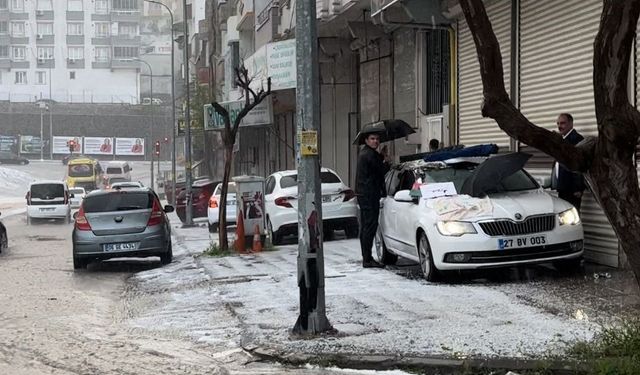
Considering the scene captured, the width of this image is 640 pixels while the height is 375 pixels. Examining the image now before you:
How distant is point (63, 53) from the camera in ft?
337

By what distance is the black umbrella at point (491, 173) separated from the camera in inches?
400

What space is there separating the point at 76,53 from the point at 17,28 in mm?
8464

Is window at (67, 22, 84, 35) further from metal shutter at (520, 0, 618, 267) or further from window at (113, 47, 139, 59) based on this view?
metal shutter at (520, 0, 618, 267)

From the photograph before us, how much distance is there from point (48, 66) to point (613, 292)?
102143 mm

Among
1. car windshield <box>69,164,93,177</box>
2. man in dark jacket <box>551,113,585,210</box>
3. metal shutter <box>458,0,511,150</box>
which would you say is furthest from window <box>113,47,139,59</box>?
man in dark jacket <box>551,113,585,210</box>

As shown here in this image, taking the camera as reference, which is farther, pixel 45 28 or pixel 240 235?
pixel 45 28

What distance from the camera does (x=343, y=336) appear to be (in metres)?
7.55

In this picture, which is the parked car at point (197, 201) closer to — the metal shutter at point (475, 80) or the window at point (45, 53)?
the metal shutter at point (475, 80)

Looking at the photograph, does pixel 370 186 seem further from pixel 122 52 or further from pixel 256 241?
pixel 122 52

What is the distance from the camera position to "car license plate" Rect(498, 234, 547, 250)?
9.61 m

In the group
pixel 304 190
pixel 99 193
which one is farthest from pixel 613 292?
pixel 99 193

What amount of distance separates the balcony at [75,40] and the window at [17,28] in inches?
235

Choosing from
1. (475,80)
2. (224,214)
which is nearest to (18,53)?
(224,214)

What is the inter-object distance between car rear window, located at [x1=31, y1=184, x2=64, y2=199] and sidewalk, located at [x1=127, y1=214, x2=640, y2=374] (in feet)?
77.2
